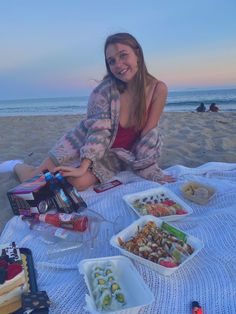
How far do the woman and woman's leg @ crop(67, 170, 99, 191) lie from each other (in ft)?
0.03

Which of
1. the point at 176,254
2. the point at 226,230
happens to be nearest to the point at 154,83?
the point at 226,230

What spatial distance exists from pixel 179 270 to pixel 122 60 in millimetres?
1633

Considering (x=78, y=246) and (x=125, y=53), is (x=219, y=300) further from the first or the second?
(x=125, y=53)

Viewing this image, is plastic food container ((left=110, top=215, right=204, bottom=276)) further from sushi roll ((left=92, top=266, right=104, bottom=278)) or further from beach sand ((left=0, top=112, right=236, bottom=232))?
beach sand ((left=0, top=112, right=236, bottom=232))

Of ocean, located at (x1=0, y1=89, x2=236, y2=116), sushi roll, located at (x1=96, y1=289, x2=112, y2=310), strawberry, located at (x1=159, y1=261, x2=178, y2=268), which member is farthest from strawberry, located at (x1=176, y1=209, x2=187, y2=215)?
ocean, located at (x1=0, y1=89, x2=236, y2=116)

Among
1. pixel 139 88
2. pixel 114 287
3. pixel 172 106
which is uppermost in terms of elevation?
pixel 139 88

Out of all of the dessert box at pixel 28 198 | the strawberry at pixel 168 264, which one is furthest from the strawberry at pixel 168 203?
the dessert box at pixel 28 198

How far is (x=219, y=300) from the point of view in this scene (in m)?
1.23

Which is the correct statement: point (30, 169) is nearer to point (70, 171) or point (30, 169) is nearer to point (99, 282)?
point (70, 171)

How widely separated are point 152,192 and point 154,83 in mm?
1049

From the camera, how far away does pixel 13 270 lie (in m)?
1.16

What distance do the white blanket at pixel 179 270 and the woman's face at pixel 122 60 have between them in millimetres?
946

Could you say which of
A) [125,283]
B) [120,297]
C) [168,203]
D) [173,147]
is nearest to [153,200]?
[168,203]

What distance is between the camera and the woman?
2.44 metres
